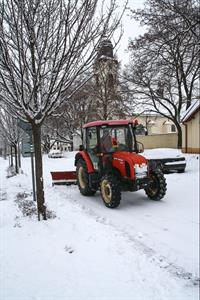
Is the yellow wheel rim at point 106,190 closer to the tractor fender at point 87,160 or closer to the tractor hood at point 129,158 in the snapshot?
the tractor hood at point 129,158

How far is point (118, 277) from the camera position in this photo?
12.1ft

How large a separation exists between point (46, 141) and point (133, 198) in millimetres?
40564

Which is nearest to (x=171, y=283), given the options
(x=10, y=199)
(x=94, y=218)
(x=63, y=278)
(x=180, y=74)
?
(x=63, y=278)

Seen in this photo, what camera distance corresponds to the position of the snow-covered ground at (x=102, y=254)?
11.3 ft

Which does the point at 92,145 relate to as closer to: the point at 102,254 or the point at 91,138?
the point at 91,138

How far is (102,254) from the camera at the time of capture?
4.38m

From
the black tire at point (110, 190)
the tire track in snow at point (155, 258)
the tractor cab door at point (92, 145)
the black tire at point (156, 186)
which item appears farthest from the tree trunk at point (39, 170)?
the black tire at point (156, 186)

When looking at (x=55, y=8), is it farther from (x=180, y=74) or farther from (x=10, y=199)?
(x=180, y=74)

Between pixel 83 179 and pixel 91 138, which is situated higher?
pixel 91 138

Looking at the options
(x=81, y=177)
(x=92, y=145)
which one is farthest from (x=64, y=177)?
(x=92, y=145)

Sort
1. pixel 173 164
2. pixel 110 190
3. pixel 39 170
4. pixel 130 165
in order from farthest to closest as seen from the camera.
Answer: pixel 173 164
pixel 110 190
pixel 130 165
pixel 39 170

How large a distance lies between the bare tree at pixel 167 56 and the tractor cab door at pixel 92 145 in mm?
5074

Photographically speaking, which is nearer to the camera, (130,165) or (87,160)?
(130,165)

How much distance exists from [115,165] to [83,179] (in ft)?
6.34
